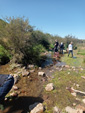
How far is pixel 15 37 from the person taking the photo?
5625mm

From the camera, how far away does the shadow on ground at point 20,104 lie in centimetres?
240

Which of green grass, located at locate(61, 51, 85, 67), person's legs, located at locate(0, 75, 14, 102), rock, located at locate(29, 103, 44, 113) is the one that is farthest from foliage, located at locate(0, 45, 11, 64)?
green grass, located at locate(61, 51, 85, 67)

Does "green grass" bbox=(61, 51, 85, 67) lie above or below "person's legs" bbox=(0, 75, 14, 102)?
below

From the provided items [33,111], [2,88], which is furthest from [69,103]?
[2,88]

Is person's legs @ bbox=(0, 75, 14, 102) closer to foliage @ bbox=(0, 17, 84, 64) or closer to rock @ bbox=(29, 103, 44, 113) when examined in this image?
rock @ bbox=(29, 103, 44, 113)

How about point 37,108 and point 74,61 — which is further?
point 74,61

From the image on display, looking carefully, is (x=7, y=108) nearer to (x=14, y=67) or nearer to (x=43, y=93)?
(x=43, y=93)

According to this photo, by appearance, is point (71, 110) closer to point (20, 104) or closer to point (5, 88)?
point (20, 104)

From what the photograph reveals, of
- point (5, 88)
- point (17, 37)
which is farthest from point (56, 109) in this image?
point (17, 37)

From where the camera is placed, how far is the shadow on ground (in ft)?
7.89

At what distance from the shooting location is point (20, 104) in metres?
2.63

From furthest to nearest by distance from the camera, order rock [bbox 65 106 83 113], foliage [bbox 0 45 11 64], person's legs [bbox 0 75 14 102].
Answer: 1. foliage [bbox 0 45 11 64]
2. rock [bbox 65 106 83 113]
3. person's legs [bbox 0 75 14 102]

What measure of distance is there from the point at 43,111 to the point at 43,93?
2.72 ft

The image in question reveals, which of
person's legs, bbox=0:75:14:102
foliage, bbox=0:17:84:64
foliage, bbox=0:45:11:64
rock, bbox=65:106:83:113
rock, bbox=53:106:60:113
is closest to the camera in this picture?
person's legs, bbox=0:75:14:102
